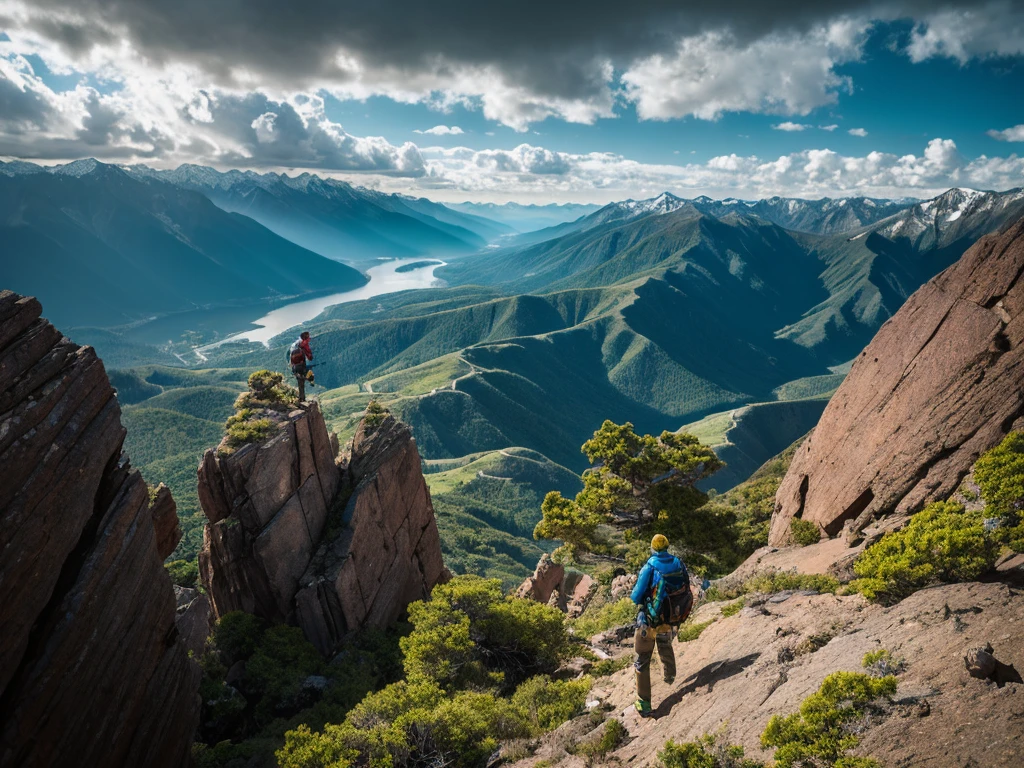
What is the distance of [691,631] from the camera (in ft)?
58.3

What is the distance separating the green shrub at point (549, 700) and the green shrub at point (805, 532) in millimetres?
11999

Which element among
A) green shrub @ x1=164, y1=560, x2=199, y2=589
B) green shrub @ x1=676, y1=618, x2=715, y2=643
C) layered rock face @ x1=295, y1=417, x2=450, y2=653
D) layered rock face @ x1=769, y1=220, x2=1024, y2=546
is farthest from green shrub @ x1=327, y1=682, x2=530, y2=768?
green shrub @ x1=164, y1=560, x2=199, y2=589

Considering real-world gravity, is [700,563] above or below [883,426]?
below

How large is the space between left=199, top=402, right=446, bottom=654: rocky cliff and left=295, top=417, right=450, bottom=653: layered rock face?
0.07 meters

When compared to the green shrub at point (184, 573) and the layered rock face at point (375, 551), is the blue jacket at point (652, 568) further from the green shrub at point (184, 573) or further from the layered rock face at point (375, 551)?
the green shrub at point (184, 573)

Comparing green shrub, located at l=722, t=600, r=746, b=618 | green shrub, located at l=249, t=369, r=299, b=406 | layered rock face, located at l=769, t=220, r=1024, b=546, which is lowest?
green shrub, located at l=722, t=600, r=746, b=618

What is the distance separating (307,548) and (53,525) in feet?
59.0

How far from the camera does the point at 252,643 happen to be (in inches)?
1166

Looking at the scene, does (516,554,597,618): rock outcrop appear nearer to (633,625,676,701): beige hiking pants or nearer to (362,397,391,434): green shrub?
(362,397,391,434): green shrub

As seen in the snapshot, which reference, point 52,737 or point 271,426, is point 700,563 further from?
point 52,737

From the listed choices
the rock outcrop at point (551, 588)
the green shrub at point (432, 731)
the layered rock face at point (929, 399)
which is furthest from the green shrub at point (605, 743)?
the rock outcrop at point (551, 588)

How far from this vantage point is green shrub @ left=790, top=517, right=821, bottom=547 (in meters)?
23.3

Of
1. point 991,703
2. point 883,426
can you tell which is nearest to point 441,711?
point 991,703

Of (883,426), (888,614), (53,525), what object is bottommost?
(888,614)
